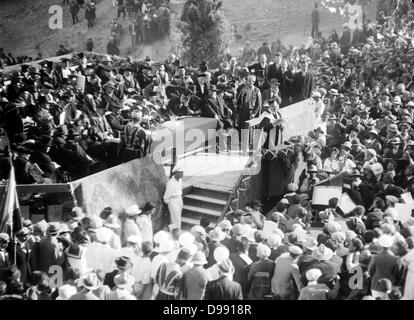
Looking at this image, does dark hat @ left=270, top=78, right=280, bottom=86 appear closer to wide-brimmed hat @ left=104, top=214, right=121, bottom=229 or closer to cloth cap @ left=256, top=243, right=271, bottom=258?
wide-brimmed hat @ left=104, top=214, right=121, bottom=229

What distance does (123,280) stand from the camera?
27.3ft

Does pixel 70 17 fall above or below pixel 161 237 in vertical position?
above

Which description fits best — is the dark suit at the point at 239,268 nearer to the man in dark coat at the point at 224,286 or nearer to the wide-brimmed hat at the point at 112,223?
the man in dark coat at the point at 224,286

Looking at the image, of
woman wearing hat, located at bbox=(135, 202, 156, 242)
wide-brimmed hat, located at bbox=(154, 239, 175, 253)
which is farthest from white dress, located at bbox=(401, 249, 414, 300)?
woman wearing hat, located at bbox=(135, 202, 156, 242)

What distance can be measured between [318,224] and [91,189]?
3081mm

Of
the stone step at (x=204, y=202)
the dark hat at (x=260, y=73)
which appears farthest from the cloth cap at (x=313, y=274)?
the dark hat at (x=260, y=73)

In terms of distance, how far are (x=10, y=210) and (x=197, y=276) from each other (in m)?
2.96

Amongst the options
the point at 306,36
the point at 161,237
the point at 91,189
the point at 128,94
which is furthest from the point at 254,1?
the point at 161,237

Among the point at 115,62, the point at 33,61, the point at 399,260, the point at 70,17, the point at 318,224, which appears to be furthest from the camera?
the point at 115,62

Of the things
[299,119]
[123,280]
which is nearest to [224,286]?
[123,280]

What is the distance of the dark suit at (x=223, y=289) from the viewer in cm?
855

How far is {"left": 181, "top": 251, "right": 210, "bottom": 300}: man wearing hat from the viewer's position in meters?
8.62

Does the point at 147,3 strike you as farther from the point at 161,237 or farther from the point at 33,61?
the point at 161,237
